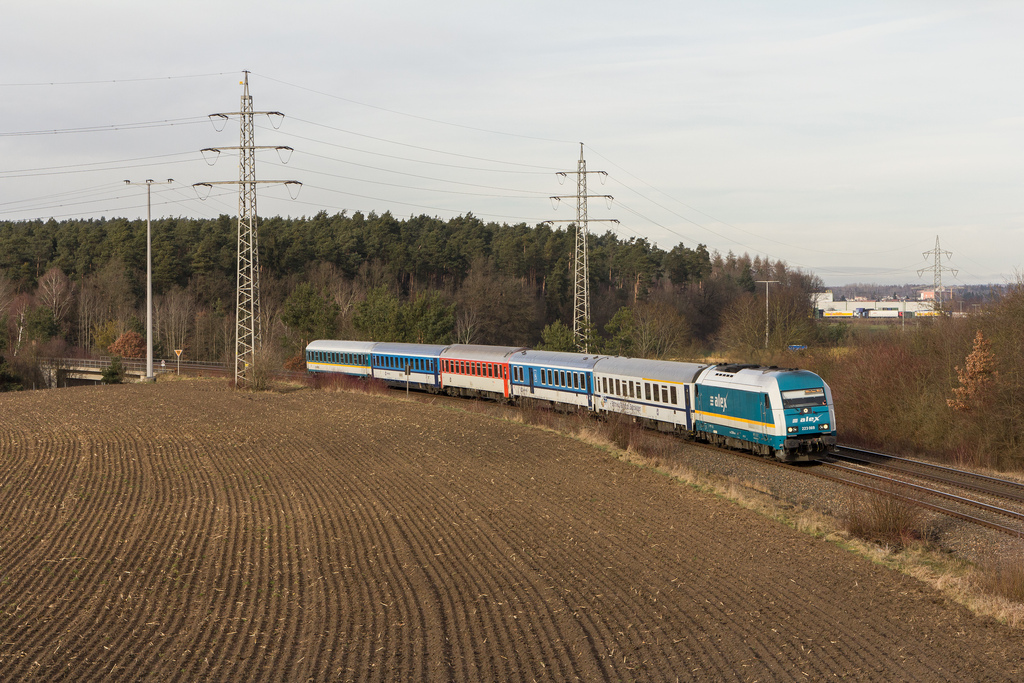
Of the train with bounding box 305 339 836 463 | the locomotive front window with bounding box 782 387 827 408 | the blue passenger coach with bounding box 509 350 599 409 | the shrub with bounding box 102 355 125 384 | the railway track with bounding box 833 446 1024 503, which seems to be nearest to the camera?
the railway track with bounding box 833 446 1024 503

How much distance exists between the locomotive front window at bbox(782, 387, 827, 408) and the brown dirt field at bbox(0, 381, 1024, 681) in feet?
14.5

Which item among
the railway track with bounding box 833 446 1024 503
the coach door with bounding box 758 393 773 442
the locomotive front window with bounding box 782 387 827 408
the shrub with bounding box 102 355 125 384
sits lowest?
the railway track with bounding box 833 446 1024 503

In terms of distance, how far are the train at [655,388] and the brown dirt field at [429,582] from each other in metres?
3.97

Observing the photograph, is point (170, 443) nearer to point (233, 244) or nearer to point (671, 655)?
point (671, 655)

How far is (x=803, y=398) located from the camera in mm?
24578

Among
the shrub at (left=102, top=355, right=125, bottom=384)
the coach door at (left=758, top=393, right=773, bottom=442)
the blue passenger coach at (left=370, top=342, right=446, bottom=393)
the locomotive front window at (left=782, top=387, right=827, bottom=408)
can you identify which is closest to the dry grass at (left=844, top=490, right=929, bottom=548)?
the locomotive front window at (left=782, top=387, right=827, bottom=408)

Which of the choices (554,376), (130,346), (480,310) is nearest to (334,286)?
(480,310)

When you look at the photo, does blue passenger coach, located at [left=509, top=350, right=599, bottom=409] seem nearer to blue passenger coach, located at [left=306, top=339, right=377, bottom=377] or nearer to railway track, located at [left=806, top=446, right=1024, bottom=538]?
railway track, located at [left=806, top=446, right=1024, bottom=538]

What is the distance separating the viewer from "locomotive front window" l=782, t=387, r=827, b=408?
24.4 meters

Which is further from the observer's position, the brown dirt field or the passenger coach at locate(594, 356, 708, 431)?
the passenger coach at locate(594, 356, 708, 431)

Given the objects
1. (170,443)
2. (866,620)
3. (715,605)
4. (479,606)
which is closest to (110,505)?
(170,443)

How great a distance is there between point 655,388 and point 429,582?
17.9 meters

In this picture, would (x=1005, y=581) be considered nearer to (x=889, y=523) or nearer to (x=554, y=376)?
(x=889, y=523)

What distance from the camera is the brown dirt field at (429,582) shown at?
440 inches
